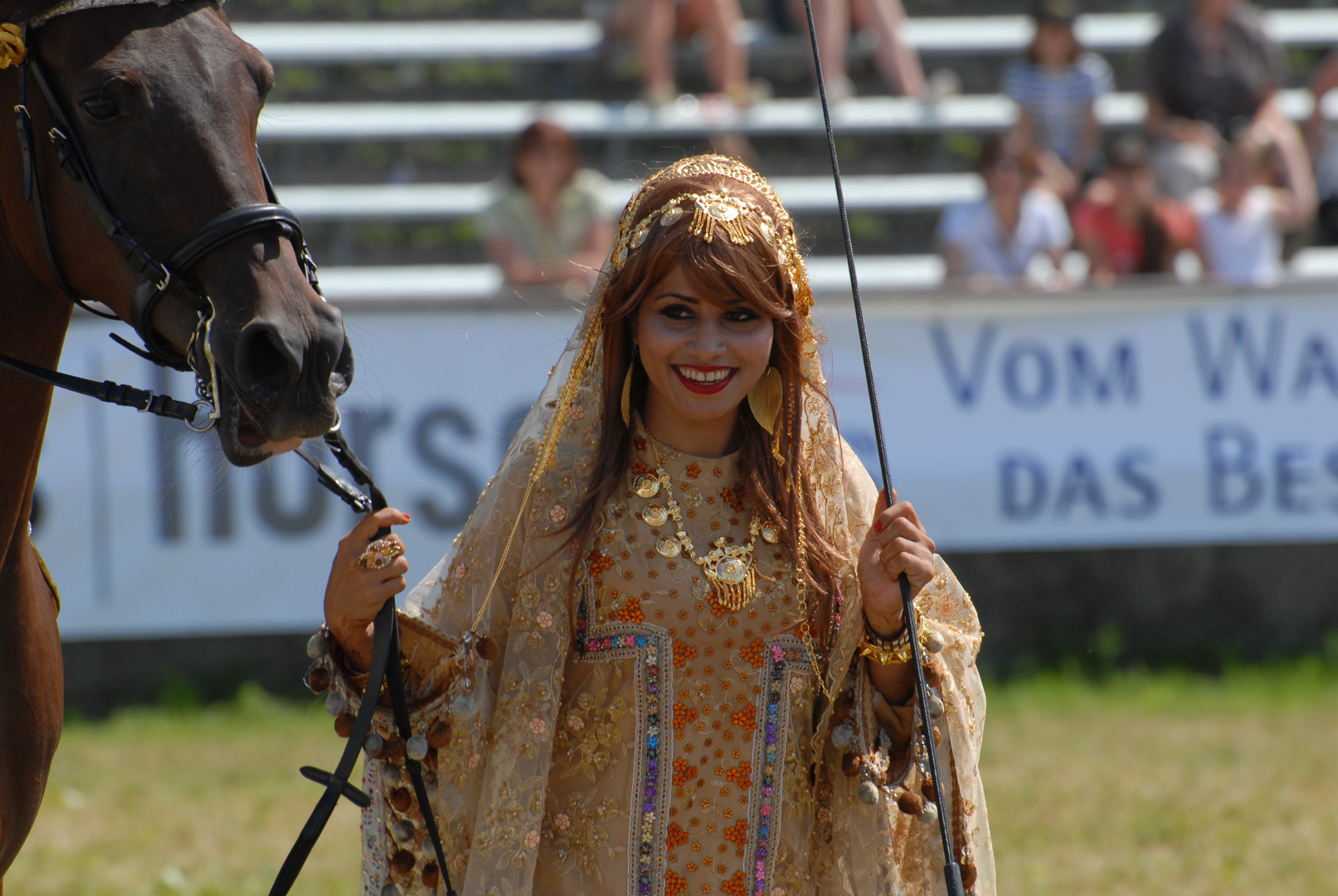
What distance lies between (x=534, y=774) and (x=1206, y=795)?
3.68 m

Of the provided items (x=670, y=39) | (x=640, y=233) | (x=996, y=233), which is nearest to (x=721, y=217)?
(x=640, y=233)

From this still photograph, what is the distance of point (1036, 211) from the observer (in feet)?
25.2

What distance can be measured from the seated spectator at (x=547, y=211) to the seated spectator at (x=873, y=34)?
3018 millimetres

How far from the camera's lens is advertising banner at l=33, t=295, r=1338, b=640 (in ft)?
19.4

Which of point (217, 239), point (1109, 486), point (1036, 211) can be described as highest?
point (217, 239)

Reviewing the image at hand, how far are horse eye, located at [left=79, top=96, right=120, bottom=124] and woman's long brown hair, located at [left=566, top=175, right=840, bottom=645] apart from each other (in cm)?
80

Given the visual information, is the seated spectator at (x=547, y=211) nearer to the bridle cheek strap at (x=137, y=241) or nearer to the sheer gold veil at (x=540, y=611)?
the sheer gold veil at (x=540, y=611)

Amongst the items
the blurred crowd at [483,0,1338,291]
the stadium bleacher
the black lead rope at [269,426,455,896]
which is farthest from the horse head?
the stadium bleacher

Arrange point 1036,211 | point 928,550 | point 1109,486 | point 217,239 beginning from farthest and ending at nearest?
point 1036,211 → point 1109,486 → point 928,550 → point 217,239

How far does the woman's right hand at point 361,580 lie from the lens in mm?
2113

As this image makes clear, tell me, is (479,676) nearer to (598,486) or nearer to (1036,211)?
(598,486)

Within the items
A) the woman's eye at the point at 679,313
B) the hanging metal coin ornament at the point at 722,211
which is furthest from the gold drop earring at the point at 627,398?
the hanging metal coin ornament at the point at 722,211

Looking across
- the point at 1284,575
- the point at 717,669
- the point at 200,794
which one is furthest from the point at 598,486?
the point at 1284,575

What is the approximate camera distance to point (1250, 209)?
314 inches
